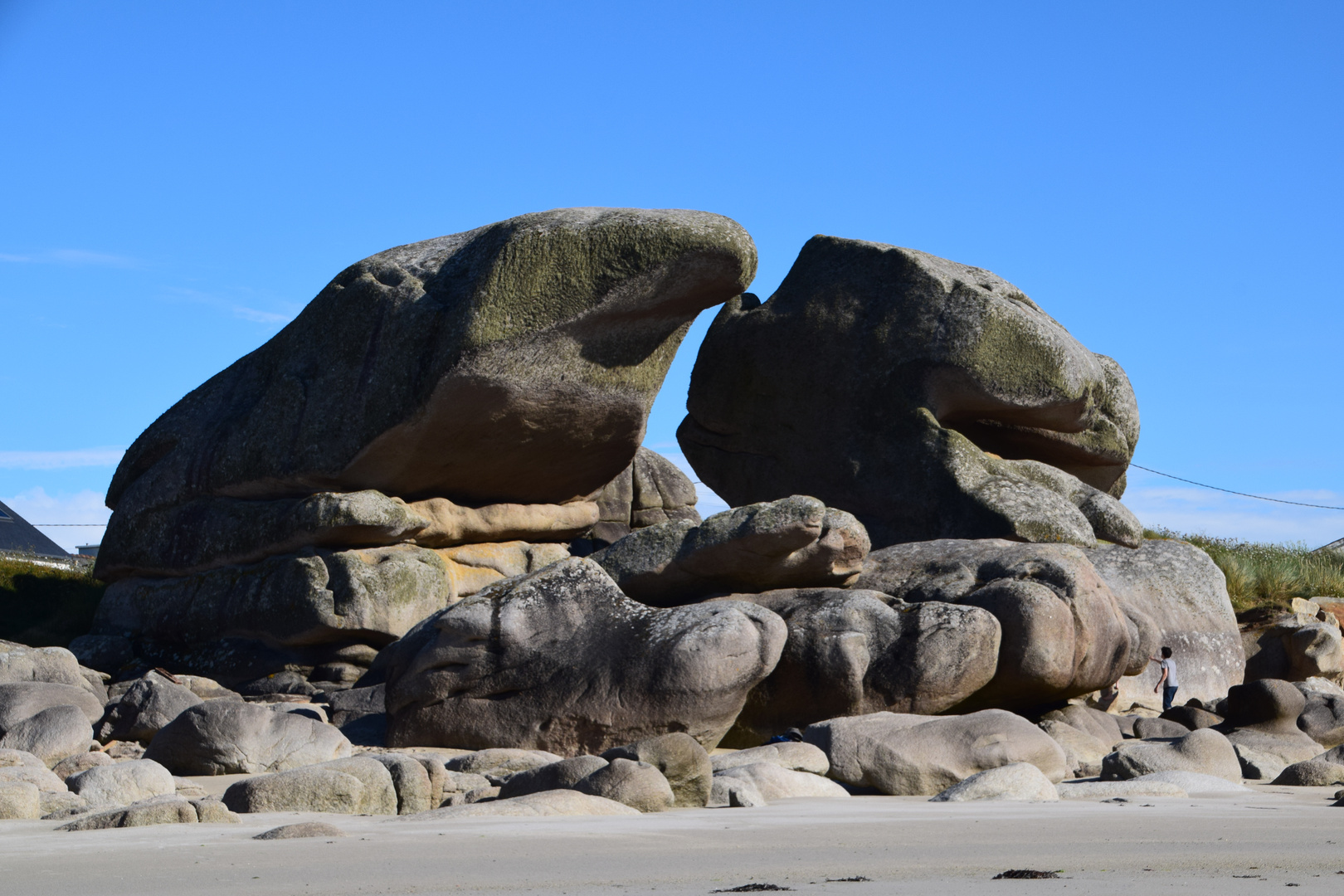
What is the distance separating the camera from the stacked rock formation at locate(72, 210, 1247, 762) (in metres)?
9.48

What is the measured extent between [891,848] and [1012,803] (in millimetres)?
1933

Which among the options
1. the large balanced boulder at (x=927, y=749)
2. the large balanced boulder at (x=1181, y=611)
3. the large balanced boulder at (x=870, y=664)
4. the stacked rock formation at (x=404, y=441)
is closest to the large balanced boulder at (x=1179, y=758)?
the large balanced boulder at (x=927, y=749)

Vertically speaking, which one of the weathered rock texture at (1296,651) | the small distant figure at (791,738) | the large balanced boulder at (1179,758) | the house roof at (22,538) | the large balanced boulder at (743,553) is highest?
the house roof at (22,538)

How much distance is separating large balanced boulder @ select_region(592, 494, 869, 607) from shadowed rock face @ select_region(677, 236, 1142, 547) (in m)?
4.13

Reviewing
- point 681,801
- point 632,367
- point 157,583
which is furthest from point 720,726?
point 157,583

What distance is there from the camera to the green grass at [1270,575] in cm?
1948

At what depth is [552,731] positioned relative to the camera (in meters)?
9.24

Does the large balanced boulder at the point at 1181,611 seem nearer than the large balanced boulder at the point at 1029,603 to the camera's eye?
No

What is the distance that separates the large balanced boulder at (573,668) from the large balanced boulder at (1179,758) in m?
2.29

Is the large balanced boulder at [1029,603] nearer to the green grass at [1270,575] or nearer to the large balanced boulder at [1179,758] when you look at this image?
the large balanced boulder at [1179,758]

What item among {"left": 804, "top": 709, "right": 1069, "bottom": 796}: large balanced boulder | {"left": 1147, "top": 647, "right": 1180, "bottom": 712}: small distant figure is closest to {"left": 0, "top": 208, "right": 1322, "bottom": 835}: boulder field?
{"left": 804, "top": 709, "right": 1069, "bottom": 796}: large balanced boulder

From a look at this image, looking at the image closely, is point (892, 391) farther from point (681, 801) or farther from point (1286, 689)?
point (681, 801)

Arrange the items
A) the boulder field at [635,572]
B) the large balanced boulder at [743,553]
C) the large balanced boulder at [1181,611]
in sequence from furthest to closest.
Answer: the large balanced boulder at [1181,611] → the large balanced boulder at [743,553] → the boulder field at [635,572]

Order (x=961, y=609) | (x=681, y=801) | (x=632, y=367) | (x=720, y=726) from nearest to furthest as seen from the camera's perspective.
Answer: (x=681, y=801)
(x=720, y=726)
(x=961, y=609)
(x=632, y=367)
